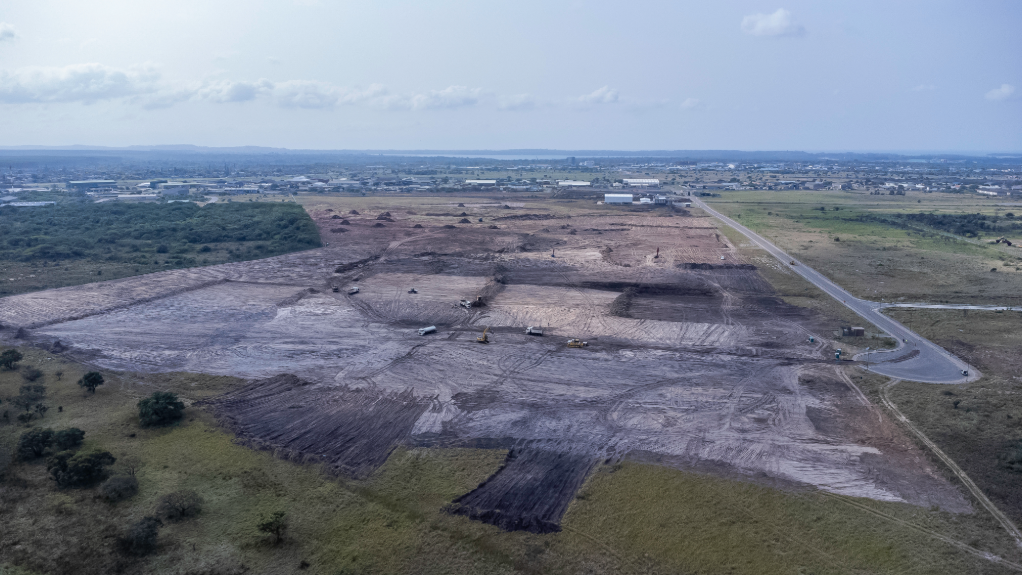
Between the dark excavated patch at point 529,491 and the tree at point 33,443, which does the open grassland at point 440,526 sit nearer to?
the dark excavated patch at point 529,491

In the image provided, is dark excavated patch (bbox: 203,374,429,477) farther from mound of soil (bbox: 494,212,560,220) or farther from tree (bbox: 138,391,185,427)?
mound of soil (bbox: 494,212,560,220)

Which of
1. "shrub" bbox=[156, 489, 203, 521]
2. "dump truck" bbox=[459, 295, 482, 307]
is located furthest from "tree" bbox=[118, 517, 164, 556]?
"dump truck" bbox=[459, 295, 482, 307]

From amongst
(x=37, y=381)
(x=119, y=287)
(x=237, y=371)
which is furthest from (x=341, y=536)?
(x=119, y=287)

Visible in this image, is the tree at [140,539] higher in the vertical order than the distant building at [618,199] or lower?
lower

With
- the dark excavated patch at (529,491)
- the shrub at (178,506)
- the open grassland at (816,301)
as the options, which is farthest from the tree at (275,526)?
the open grassland at (816,301)

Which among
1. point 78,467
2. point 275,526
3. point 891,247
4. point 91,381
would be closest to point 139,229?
point 91,381

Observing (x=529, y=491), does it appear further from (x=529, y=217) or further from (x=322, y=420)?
(x=529, y=217)

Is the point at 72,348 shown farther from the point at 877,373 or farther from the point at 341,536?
the point at 877,373
